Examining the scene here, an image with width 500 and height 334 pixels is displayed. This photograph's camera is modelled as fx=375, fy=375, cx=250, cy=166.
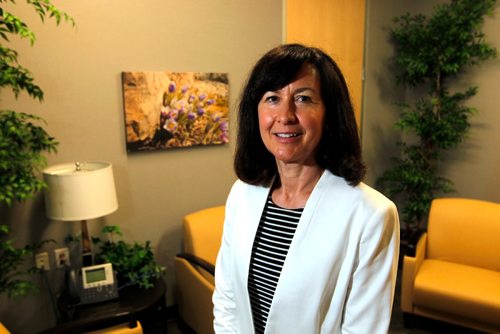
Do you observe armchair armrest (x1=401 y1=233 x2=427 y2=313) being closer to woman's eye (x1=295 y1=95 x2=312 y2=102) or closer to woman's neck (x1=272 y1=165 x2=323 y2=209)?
woman's neck (x1=272 y1=165 x2=323 y2=209)

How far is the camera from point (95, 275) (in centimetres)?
204

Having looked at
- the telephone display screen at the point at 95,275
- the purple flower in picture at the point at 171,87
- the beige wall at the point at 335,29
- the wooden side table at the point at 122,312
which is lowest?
the wooden side table at the point at 122,312

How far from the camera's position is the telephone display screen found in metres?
2.03

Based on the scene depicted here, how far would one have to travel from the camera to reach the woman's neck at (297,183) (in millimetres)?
1099

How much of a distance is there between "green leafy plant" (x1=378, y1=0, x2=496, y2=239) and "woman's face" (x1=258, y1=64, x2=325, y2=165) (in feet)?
8.68

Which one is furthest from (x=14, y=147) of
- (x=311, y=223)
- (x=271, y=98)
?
(x=311, y=223)

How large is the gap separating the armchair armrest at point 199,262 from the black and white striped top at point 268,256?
1133mm

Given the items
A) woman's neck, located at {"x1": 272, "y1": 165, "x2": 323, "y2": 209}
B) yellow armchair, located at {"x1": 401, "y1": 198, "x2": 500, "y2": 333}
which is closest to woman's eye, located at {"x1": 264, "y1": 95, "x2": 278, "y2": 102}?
woman's neck, located at {"x1": 272, "y1": 165, "x2": 323, "y2": 209}

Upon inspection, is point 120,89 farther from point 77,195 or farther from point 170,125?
point 77,195

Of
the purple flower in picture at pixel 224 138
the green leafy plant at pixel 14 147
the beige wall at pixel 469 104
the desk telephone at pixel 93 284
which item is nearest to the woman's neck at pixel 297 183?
the green leafy plant at pixel 14 147

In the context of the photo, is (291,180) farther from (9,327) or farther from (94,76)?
(9,327)

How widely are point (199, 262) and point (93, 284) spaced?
0.61 meters

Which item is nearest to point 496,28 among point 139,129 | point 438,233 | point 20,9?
point 438,233

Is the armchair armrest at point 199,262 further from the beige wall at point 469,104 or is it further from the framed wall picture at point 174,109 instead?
the beige wall at point 469,104
